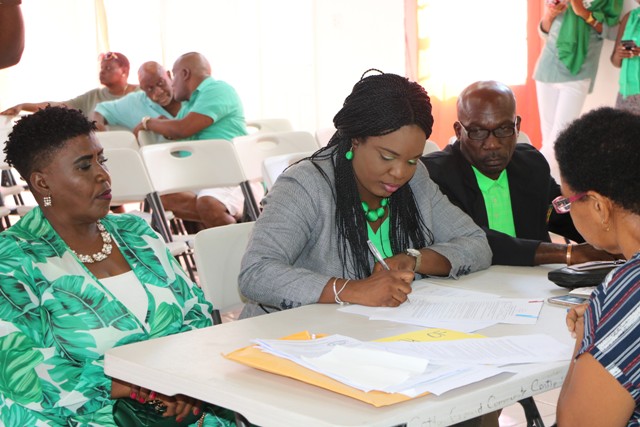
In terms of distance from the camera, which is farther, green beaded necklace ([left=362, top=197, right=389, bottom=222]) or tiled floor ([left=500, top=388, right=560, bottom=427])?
tiled floor ([left=500, top=388, right=560, bottom=427])

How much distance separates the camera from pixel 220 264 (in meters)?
2.59

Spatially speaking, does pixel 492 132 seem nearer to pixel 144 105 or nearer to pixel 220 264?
pixel 220 264

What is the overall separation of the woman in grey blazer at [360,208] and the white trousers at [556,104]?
453 centimetres

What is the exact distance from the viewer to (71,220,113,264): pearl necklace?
2.24 m

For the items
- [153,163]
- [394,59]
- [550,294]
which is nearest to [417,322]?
[550,294]

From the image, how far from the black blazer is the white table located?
101 centimetres

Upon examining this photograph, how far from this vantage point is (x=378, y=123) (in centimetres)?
240

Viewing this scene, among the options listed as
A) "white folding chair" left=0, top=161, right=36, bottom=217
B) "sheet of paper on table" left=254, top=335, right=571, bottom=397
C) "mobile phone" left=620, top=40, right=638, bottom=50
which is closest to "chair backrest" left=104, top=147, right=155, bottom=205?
"white folding chair" left=0, top=161, right=36, bottom=217

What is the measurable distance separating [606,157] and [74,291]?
1324 mm

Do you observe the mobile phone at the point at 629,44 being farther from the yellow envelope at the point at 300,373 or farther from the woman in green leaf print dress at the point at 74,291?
A: the yellow envelope at the point at 300,373

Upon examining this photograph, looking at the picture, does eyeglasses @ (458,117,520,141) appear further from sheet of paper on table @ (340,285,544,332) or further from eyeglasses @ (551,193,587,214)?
eyeglasses @ (551,193,587,214)

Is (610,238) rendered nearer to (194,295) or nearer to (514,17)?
(194,295)

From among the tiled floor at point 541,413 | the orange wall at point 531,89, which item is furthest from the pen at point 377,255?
the orange wall at point 531,89

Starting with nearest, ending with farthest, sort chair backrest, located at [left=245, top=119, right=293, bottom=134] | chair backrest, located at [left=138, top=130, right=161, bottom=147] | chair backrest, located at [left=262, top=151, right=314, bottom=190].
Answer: chair backrest, located at [left=262, top=151, right=314, bottom=190]
chair backrest, located at [left=138, top=130, right=161, bottom=147]
chair backrest, located at [left=245, top=119, right=293, bottom=134]
